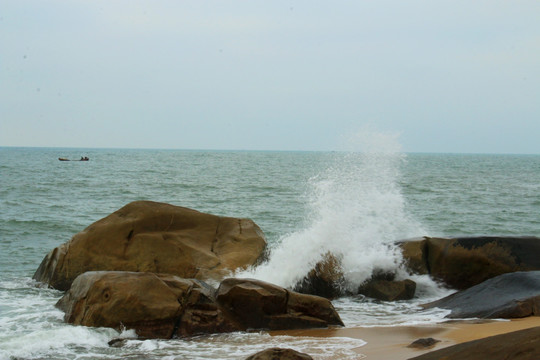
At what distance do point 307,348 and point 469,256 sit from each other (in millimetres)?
3525

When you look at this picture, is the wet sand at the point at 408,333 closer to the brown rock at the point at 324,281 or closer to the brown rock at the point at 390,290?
the brown rock at the point at 390,290

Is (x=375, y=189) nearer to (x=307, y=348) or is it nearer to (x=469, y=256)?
(x=469, y=256)

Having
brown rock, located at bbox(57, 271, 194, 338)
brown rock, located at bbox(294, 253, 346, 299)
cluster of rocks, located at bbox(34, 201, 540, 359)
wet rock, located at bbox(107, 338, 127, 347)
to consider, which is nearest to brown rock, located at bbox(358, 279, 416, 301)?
cluster of rocks, located at bbox(34, 201, 540, 359)

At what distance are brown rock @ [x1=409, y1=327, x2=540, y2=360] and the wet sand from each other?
46.8 inches

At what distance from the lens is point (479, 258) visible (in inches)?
320

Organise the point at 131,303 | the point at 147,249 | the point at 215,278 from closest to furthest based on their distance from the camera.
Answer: the point at 131,303 → the point at 215,278 → the point at 147,249

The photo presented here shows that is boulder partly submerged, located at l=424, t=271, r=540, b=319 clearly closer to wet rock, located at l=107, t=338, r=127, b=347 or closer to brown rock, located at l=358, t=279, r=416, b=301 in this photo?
brown rock, located at l=358, t=279, r=416, b=301

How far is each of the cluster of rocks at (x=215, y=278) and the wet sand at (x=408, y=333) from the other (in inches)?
10.8

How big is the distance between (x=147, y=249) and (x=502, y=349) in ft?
19.2

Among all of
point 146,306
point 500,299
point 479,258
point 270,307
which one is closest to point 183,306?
point 146,306

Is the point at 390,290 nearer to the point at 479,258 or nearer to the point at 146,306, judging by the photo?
the point at 479,258

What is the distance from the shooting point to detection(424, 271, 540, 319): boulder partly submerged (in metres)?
6.36

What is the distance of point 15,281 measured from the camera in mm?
9039

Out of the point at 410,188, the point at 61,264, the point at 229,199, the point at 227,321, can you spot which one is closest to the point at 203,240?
the point at 61,264
